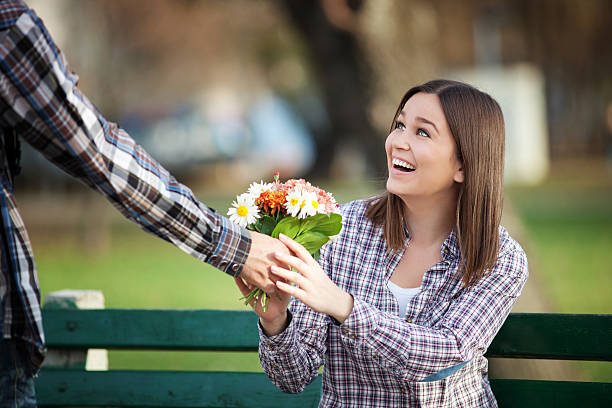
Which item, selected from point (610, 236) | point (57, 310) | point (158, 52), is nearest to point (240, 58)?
point (158, 52)

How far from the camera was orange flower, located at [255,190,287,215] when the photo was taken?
250cm

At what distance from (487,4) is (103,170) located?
3027 centimetres

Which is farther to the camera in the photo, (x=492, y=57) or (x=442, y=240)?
(x=492, y=57)

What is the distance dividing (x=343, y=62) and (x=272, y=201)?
3.37 metres

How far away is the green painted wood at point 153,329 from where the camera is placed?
10.2 ft

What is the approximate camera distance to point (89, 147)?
6.77ft

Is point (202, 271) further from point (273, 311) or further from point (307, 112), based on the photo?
point (307, 112)

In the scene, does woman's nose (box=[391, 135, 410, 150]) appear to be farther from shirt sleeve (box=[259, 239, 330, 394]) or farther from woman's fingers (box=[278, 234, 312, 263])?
shirt sleeve (box=[259, 239, 330, 394])

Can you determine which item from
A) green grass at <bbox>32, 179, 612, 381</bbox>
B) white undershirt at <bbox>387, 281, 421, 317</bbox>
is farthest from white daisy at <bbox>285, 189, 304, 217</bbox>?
green grass at <bbox>32, 179, 612, 381</bbox>

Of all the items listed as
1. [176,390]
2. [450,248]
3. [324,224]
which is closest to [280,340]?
[324,224]

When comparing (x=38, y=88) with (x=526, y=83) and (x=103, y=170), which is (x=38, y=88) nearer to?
(x=103, y=170)

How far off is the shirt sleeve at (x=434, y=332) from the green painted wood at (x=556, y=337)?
350mm

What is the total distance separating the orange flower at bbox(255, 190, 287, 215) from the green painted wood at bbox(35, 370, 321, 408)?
87 cm

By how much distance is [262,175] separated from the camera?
90.6ft
